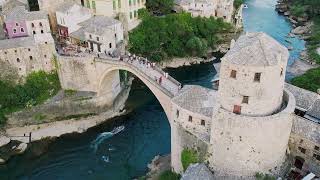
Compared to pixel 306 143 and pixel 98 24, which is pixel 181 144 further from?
pixel 98 24

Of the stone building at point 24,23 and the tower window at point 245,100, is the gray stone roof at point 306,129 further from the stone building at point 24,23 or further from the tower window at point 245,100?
the stone building at point 24,23

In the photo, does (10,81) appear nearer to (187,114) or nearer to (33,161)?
(33,161)


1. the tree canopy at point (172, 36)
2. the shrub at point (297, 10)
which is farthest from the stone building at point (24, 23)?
the shrub at point (297, 10)

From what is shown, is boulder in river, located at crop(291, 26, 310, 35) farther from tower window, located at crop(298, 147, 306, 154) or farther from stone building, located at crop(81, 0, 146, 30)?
tower window, located at crop(298, 147, 306, 154)

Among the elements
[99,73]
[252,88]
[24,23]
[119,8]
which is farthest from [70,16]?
[252,88]

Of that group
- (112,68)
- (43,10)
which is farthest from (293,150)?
(43,10)
